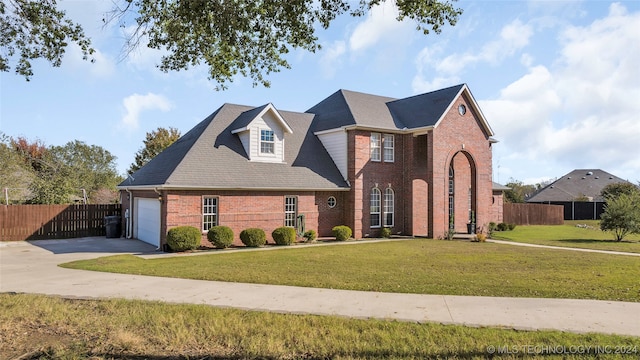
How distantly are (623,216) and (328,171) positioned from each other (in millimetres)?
17168

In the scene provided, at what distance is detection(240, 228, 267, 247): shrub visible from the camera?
62.5 feet

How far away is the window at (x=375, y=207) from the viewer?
2437 centimetres

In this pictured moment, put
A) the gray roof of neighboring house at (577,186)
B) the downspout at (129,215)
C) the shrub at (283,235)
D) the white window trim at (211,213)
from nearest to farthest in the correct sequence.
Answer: the white window trim at (211,213), the shrub at (283,235), the downspout at (129,215), the gray roof of neighboring house at (577,186)

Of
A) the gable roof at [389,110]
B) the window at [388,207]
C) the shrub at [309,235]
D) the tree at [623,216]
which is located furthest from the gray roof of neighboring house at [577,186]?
the shrub at [309,235]

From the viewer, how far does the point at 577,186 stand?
5403 cm

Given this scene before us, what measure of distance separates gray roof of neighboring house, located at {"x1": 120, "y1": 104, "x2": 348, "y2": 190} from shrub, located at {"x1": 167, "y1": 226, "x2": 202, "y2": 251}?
1887mm

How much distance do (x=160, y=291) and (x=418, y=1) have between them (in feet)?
29.4

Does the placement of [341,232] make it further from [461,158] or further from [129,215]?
[461,158]

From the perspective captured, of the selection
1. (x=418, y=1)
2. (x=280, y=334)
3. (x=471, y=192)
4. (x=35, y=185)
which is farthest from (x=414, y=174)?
(x=35, y=185)

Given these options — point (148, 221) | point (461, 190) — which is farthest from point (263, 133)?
point (461, 190)

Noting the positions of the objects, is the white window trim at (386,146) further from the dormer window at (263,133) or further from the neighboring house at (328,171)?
the dormer window at (263,133)

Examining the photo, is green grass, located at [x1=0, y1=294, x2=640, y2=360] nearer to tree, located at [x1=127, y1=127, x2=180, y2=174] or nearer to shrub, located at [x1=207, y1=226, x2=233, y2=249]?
shrub, located at [x1=207, y1=226, x2=233, y2=249]

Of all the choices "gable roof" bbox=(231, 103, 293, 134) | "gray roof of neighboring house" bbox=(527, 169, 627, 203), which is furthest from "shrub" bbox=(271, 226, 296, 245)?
"gray roof of neighboring house" bbox=(527, 169, 627, 203)

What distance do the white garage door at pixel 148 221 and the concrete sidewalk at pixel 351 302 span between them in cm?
665
